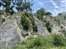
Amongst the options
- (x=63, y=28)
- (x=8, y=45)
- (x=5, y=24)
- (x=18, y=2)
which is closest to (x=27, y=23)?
(x=5, y=24)

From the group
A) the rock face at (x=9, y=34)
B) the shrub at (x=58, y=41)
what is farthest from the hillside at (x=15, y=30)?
the shrub at (x=58, y=41)

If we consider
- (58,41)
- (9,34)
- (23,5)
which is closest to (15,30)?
(9,34)

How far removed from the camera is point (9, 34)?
37.4 m

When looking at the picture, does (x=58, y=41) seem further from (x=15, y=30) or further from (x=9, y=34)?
(x=9, y=34)

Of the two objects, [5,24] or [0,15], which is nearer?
[5,24]

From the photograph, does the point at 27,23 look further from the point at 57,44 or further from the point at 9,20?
the point at 57,44

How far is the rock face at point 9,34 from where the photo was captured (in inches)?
1404

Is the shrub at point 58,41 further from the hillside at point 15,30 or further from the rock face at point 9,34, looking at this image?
the rock face at point 9,34

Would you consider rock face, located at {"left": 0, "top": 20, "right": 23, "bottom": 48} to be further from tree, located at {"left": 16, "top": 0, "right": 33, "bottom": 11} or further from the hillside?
tree, located at {"left": 16, "top": 0, "right": 33, "bottom": 11}

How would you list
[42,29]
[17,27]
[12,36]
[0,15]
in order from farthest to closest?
[42,29]
[0,15]
[17,27]
[12,36]

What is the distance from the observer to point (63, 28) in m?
67.6

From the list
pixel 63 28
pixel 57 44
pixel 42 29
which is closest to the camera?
pixel 57 44

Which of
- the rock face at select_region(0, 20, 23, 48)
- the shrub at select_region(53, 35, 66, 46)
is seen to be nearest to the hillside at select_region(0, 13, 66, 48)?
the rock face at select_region(0, 20, 23, 48)

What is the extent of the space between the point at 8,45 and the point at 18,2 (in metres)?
43.6
